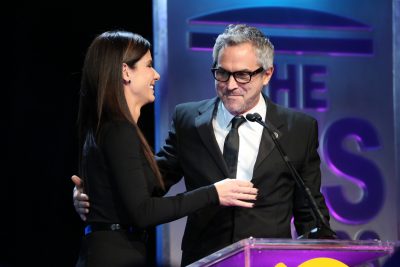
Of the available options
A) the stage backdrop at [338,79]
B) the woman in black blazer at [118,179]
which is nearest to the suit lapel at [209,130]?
the woman in black blazer at [118,179]

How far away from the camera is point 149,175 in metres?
2.14

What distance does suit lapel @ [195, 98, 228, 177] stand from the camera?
7.98ft

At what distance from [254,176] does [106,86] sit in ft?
2.12

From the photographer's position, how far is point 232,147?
2463mm

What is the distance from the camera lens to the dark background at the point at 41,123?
3666mm

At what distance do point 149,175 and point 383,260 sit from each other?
746 millimetres

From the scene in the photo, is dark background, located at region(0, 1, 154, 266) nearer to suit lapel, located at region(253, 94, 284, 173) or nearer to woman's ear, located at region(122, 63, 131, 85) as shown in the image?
suit lapel, located at region(253, 94, 284, 173)

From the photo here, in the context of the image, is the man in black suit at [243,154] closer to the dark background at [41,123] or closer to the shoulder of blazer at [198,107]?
the shoulder of blazer at [198,107]

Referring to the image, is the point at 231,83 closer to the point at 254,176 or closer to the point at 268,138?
the point at 268,138

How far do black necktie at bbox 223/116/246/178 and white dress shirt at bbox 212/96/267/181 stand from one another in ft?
0.08

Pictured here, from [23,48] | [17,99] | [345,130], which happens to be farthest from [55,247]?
[345,130]

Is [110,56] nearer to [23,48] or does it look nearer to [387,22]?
[23,48]

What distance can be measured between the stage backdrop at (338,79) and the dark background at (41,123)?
51cm

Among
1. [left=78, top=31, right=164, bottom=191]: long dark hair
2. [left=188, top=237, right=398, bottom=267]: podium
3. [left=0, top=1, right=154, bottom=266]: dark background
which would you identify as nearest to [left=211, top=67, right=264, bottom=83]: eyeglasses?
[left=78, top=31, right=164, bottom=191]: long dark hair
